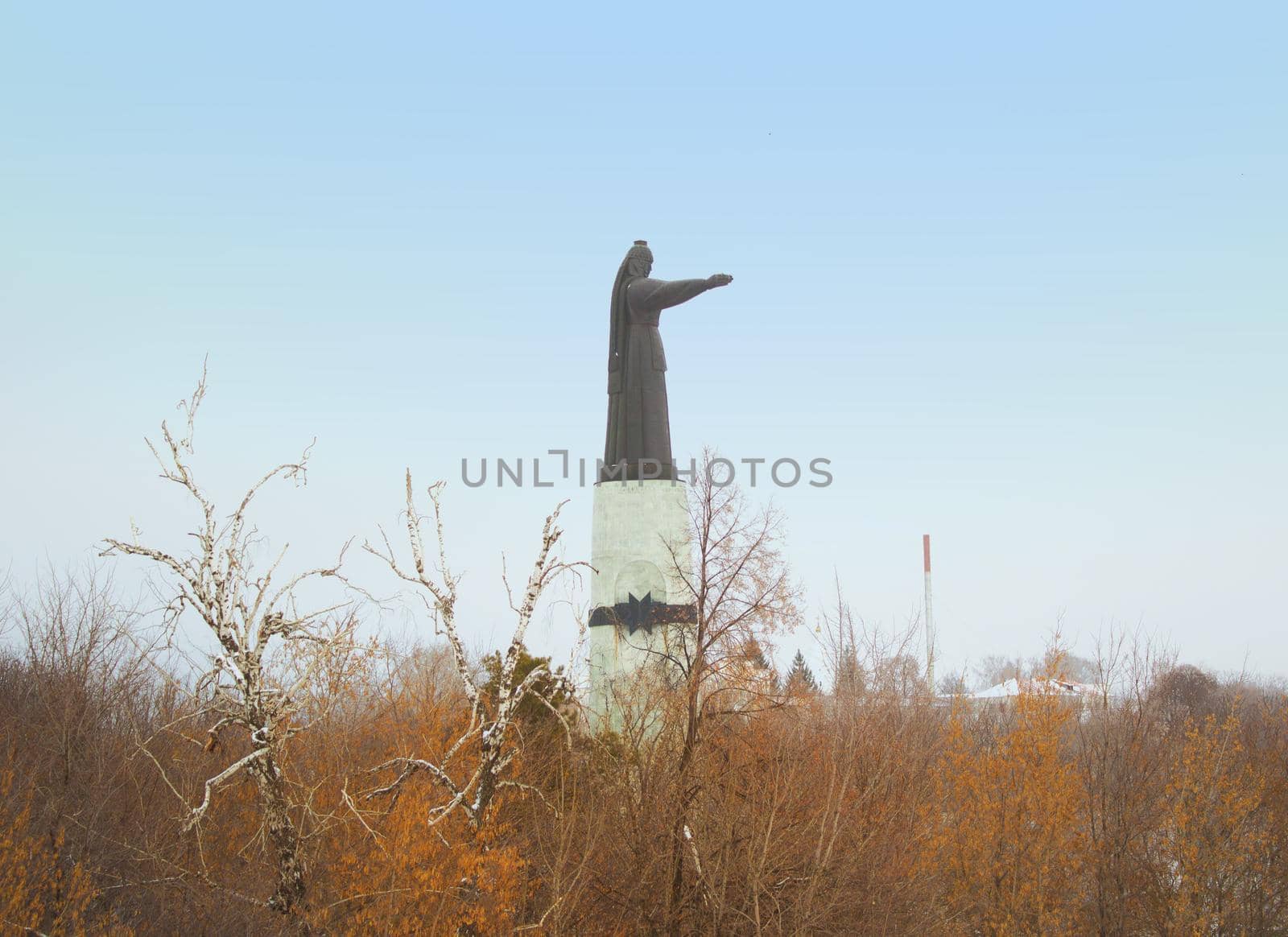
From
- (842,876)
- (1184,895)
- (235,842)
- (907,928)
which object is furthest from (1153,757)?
(235,842)

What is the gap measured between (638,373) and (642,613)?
479cm

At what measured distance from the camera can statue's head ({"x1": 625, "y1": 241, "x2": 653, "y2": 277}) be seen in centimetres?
2502

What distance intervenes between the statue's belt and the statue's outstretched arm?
5679 mm

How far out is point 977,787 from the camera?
68.0ft

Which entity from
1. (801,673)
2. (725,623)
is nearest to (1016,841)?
(725,623)

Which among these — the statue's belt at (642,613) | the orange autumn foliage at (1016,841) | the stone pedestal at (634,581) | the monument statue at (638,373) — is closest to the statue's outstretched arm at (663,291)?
the monument statue at (638,373)

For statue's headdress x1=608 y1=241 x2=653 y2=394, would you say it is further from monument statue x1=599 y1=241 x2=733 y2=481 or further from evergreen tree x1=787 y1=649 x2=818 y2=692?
evergreen tree x1=787 y1=649 x2=818 y2=692

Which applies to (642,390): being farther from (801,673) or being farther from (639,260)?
(801,673)

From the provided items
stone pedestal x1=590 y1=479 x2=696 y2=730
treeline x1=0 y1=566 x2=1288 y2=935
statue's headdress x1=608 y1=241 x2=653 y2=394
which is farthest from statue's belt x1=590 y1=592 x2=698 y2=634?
statue's headdress x1=608 y1=241 x2=653 y2=394

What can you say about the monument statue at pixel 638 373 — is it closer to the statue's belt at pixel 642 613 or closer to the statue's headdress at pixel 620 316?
the statue's headdress at pixel 620 316

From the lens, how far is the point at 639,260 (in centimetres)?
2516

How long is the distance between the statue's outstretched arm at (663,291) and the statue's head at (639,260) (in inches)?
16.0

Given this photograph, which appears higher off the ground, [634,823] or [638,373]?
[638,373]

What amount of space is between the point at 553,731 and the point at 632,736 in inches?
378
